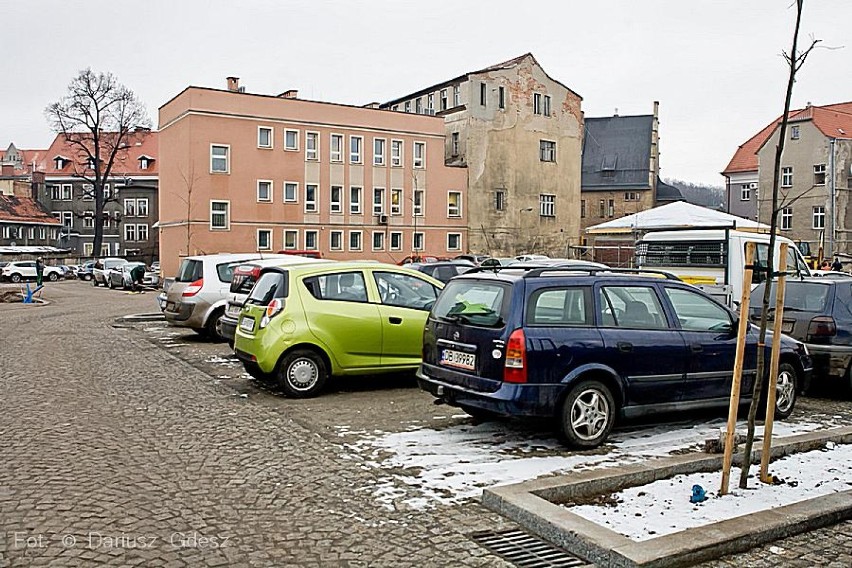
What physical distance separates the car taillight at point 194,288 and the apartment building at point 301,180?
29167 mm

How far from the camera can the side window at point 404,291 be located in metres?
11.1

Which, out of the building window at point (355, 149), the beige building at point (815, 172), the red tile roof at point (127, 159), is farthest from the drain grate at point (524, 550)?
the red tile roof at point (127, 159)

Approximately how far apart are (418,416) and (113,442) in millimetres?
3153

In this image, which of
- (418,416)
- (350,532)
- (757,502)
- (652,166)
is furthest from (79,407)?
(652,166)

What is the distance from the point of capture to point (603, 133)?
84.0 metres

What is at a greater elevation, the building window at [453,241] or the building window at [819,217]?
the building window at [819,217]

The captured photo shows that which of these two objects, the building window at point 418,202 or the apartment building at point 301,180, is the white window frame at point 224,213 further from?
the building window at point 418,202

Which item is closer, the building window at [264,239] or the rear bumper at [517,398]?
the rear bumper at [517,398]

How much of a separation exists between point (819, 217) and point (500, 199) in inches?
932

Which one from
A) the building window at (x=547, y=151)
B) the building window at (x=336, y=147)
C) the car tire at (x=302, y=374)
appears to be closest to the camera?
the car tire at (x=302, y=374)

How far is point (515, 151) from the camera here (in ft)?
186

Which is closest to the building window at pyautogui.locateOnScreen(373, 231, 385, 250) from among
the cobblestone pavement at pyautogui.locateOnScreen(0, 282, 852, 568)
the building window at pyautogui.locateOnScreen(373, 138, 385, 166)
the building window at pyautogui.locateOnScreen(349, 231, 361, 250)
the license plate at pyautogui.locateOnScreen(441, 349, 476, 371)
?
the building window at pyautogui.locateOnScreen(349, 231, 361, 250)

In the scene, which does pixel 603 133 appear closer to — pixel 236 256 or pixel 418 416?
pixel 236 256

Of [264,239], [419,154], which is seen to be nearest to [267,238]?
[264,239]
